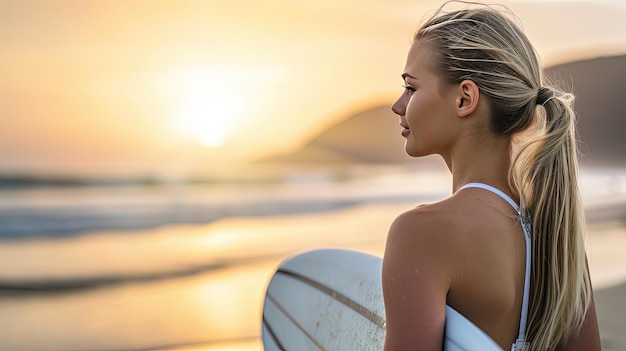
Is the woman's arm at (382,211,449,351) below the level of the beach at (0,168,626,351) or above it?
above

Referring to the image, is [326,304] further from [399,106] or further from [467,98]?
[467,98]

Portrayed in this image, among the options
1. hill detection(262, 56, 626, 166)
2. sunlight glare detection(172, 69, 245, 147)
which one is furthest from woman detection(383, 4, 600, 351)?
hill detection(262, 56, 626, 166)

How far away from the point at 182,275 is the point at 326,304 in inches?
134

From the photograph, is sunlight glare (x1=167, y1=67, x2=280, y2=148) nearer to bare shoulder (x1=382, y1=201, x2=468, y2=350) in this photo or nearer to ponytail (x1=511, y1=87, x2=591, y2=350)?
ponytail (x1=511, y1=87, x2=591, y2=350)

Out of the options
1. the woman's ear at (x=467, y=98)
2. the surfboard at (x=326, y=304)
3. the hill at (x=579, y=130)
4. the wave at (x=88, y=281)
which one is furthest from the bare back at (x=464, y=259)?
the hill at (x=579, y=130)

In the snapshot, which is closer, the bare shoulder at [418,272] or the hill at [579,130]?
the bare shoulder at [418,272]

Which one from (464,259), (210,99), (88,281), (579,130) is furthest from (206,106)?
(464,259)

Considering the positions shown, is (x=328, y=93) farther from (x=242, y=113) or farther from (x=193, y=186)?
(x=193, y=186)

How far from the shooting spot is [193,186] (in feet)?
28.8

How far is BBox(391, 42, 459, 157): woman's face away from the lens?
103cm

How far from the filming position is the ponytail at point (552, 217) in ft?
3.36

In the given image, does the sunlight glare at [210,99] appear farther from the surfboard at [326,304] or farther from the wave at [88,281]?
the surfboard at [326,304]

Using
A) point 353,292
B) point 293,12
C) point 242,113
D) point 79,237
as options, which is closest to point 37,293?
point 79,237

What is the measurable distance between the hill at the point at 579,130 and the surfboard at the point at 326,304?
246 inches
